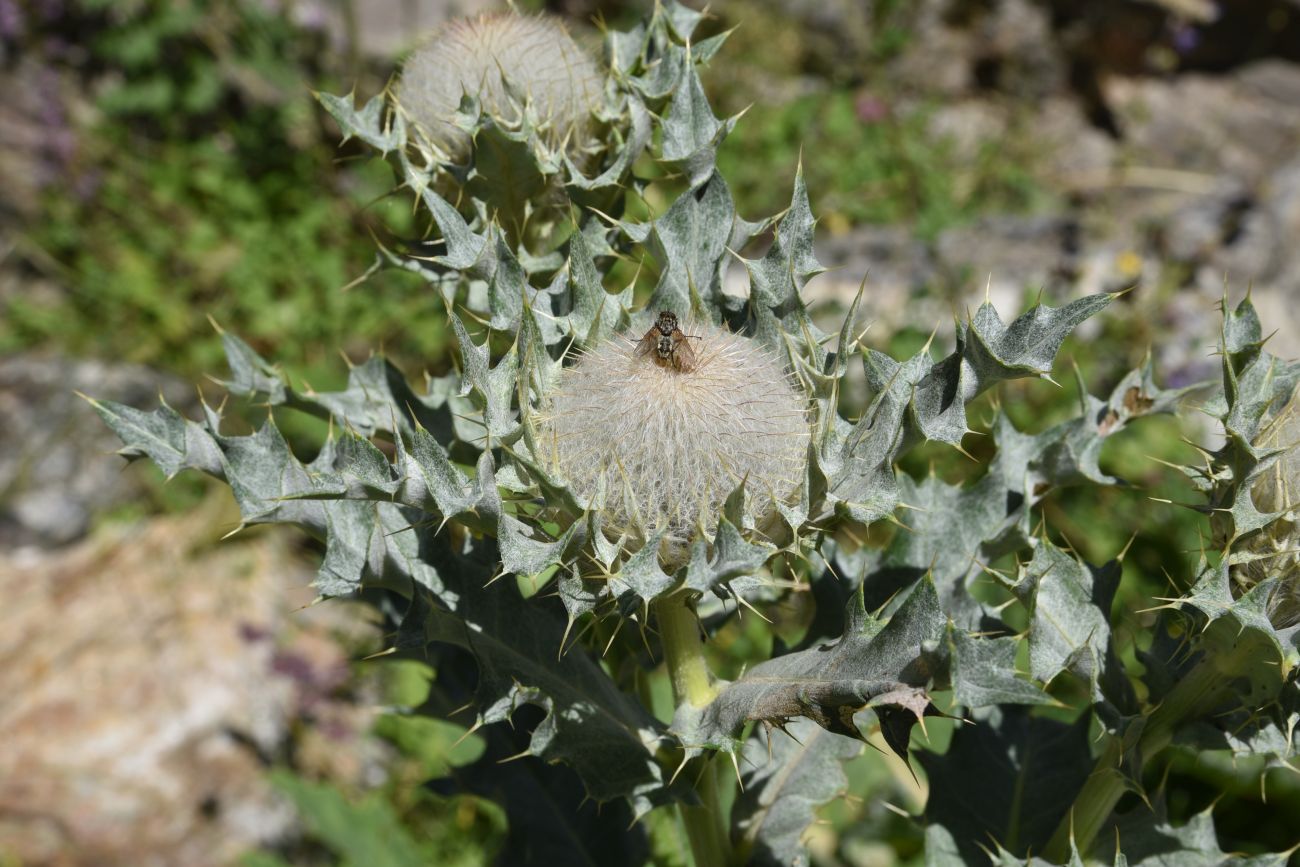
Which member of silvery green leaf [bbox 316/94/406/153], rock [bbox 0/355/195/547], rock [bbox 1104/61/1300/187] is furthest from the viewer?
rock [bbox 1104/61/1300/187]

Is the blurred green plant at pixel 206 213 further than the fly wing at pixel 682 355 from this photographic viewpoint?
Yes

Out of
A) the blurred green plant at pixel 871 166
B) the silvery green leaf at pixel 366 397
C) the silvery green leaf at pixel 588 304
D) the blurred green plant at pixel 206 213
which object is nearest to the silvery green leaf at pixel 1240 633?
the silvery green leaf at pixel 588 304

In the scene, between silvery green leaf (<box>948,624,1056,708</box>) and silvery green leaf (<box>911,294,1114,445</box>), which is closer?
silvery green leaf (<box>948,624,1056,708</box>)

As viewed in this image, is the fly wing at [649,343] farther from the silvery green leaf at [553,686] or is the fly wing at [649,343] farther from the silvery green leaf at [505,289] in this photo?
the silvery green leaf at [553,686]

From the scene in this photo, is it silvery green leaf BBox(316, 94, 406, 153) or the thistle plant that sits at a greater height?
silvery green leaf BBox(316, 94, 406, 153)

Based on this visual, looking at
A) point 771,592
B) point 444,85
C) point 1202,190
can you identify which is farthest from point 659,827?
point 1202,190

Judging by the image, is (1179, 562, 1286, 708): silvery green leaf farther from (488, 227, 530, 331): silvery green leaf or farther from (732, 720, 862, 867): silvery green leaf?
(488, 227, 530, 331): silvery green leaf

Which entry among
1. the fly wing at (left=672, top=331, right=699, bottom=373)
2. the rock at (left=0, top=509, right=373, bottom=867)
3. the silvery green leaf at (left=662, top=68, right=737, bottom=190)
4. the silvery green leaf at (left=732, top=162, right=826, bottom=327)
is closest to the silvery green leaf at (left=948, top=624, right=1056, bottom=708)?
the fly wing at (left=672, top=331, right=699, bottom=373)
